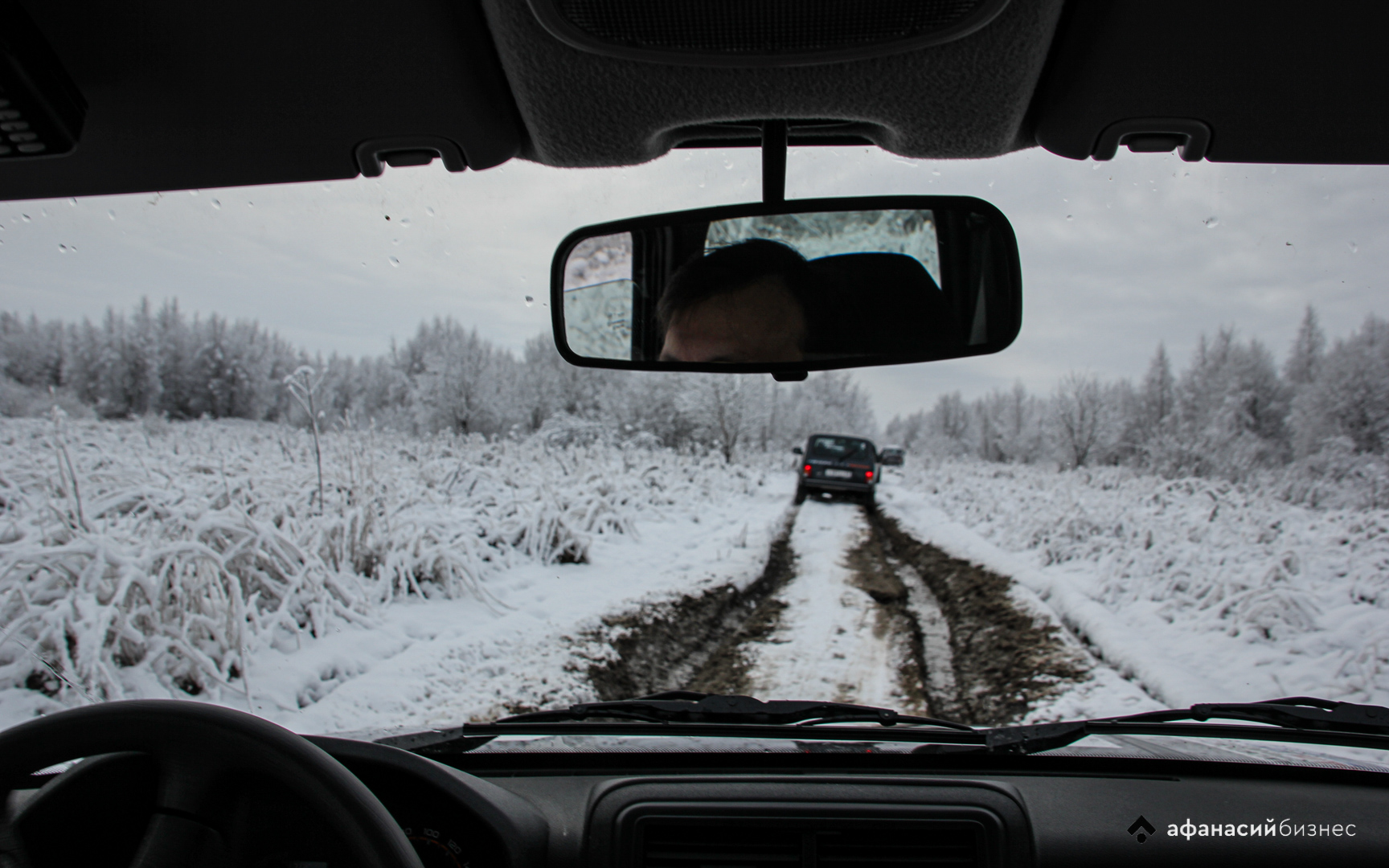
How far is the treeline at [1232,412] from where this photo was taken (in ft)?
46.4

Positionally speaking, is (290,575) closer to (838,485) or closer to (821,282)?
(821,282)

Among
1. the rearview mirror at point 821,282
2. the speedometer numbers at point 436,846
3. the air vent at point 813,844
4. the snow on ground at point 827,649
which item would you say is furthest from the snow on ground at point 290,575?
the rearview mirror at point 821,282

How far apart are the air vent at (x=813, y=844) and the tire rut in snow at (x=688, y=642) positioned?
2621 millimetres

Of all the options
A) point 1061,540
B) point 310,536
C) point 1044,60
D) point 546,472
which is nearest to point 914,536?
point 1061,540

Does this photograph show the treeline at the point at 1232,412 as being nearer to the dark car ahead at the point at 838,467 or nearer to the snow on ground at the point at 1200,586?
the snow on ground at the point at 1200,586

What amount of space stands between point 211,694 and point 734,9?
13.7 ft

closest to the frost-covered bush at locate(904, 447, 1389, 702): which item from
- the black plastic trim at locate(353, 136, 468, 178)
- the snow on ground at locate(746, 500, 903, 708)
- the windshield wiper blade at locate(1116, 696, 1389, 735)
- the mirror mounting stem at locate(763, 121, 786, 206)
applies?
the snow on ground at locate(746, 500, 903, 708)

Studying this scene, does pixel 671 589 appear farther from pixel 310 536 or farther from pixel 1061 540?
pixel 1061 540

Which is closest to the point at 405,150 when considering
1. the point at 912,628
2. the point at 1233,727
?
the point at 1233,727

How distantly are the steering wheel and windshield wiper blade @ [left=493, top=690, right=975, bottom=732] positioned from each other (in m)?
1.19

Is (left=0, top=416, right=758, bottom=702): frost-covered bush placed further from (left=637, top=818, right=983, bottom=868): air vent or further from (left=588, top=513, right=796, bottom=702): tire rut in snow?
(left=637, top=818, right=983, bottom=868): air vent

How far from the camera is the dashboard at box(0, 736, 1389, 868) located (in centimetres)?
162

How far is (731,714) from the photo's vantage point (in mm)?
2246

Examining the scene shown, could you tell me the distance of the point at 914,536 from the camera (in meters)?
13.5
